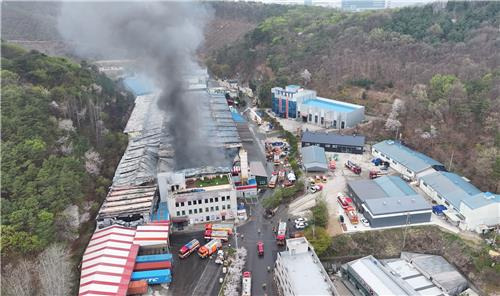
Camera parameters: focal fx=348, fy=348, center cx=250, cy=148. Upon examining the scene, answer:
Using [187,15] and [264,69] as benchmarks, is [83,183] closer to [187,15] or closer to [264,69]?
[187,15]

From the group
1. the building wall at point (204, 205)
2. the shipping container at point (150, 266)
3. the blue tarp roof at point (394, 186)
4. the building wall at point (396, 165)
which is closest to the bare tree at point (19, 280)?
the shipping container at point (150, 266)

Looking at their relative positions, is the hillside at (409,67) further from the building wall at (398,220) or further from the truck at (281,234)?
the truck at (281,234)

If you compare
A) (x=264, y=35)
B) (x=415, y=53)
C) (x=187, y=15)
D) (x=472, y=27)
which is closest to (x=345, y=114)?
(x=415, y=53)

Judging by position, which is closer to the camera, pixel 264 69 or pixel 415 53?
pixel 415 53

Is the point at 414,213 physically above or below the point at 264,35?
below

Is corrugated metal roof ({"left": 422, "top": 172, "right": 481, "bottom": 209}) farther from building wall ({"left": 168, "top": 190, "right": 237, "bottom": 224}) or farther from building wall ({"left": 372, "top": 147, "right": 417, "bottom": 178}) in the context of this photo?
building wall ({"left": 168, "top": 190, "right": 237, "bottom": 224})

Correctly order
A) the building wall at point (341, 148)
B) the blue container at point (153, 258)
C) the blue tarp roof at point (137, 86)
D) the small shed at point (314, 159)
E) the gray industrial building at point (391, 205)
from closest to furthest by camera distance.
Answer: the blue container at point (153, 258)
the gray industrial building at point (391, 205)
the small shed at point (314, 159)
the building wall at point (341, 148)
the blue tarp roof at point (137, 86)

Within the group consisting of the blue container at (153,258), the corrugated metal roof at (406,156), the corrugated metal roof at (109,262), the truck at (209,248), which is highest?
the corrugated metal roof at (406,156)

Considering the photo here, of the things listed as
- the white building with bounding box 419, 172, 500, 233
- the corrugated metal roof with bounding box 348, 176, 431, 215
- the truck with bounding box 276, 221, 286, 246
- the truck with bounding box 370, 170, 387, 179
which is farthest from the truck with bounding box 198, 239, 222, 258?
the white building with bounding box 419, 172, 500, 233
